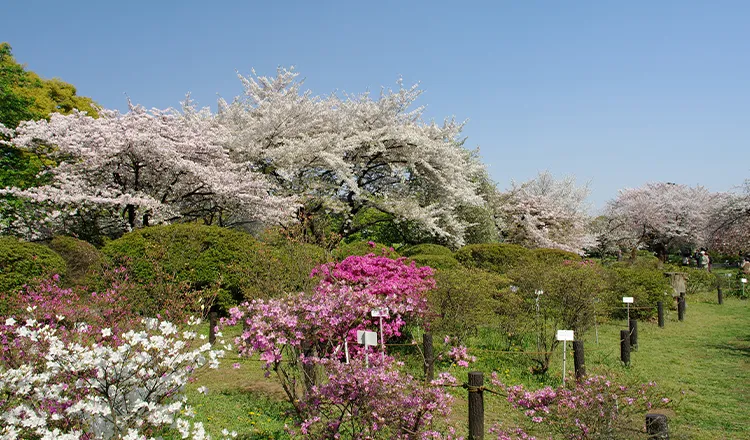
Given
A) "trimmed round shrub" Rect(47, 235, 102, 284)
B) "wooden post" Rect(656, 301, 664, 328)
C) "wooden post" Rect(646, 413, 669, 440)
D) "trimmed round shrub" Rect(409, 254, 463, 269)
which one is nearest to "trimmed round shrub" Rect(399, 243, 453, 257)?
"trimmed round shrub" Rect(409, 254, 463, 269)

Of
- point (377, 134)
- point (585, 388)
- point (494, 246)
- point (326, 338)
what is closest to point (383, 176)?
point (377, 134)

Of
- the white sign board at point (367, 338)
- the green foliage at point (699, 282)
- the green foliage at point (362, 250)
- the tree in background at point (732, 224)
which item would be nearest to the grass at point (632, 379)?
the white sign board at point (367, 338)

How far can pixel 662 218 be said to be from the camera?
41.2 m

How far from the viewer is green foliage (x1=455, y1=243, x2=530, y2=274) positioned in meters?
16.6

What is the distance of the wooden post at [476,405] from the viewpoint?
17.7 ft

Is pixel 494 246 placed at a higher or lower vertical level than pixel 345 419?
higher

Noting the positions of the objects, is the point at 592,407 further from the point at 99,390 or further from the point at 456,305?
the point at 456,305

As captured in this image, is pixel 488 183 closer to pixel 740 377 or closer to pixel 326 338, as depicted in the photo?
pixel 740 377

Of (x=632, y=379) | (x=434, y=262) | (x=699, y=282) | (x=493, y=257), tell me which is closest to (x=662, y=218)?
(x=699, y=282)

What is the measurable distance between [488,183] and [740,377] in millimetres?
18214

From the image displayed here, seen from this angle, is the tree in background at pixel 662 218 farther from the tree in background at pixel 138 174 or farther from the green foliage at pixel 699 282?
the tree in background at pixel 138 174

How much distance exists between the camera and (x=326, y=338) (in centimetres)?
588

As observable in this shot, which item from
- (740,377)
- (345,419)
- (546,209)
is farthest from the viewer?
(546,209)

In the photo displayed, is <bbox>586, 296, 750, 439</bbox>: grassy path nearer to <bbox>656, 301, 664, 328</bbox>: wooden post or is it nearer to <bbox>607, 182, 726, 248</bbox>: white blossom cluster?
<bbox>656, 301, 664, 328</bbox>: wooden post
